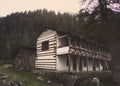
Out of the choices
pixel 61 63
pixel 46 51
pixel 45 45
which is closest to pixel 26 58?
pixel 45 45

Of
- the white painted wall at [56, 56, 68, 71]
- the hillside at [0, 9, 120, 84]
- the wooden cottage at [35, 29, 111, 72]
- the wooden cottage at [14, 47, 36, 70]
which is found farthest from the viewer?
the wooden cottage at [14, 47, 36, 70]

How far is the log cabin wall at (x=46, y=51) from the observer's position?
3903 cm

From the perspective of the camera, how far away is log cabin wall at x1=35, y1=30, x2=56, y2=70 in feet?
128

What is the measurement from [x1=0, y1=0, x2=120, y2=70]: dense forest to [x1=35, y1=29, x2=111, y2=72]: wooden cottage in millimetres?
2150

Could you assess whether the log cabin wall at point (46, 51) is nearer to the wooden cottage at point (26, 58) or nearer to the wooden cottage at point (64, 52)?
the wooden cottage at point (64, 52)

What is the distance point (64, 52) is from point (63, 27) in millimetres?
48247

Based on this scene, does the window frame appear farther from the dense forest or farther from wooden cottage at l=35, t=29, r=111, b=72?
the dense forest

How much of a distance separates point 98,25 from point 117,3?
336cm

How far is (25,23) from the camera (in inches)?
4114

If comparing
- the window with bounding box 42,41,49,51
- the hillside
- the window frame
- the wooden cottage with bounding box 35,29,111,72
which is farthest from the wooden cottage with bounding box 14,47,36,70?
the window with bounding box 42,41,49,51

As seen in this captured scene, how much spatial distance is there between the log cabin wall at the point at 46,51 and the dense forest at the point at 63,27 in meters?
2.60

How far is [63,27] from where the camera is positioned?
84.6 metres

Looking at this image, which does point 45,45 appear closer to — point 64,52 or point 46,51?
point 46,51

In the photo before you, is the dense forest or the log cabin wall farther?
the log cabin wall
